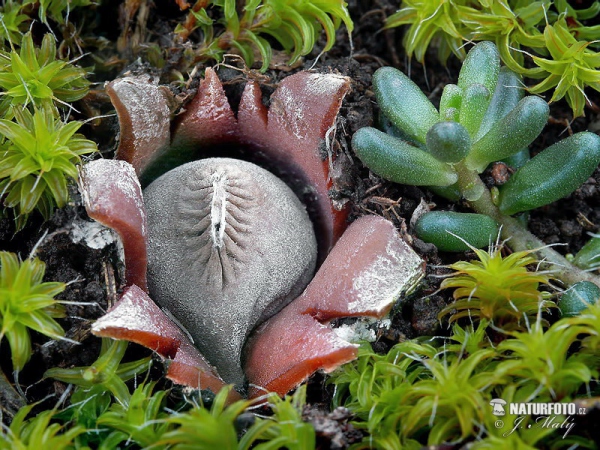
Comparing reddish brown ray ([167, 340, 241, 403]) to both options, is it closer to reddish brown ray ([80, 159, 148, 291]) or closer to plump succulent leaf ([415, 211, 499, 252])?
reddish brown ray ([80, 159, 148, 291])

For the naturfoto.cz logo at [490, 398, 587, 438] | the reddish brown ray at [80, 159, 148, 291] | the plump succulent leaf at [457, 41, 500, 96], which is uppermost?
the plump succulent leaf at [457, 41, 500, 96]

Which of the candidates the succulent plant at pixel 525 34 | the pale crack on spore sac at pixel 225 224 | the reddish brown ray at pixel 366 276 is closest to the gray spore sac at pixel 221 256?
the pale crack on spore sac at pixel 225 224

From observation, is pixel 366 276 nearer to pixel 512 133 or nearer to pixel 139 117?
pixel 512 133

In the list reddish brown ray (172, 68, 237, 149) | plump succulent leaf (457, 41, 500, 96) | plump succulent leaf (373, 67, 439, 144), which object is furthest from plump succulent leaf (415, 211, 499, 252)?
reddish brown ray (172, 68, 237, 149)

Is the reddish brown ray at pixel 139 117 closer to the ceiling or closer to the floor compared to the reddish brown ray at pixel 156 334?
closer to the ceiling

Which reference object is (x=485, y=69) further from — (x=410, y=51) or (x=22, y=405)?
(x=22, y=405)

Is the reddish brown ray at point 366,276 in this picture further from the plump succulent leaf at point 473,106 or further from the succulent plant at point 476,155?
the plump succulent leaf at point 473,106
